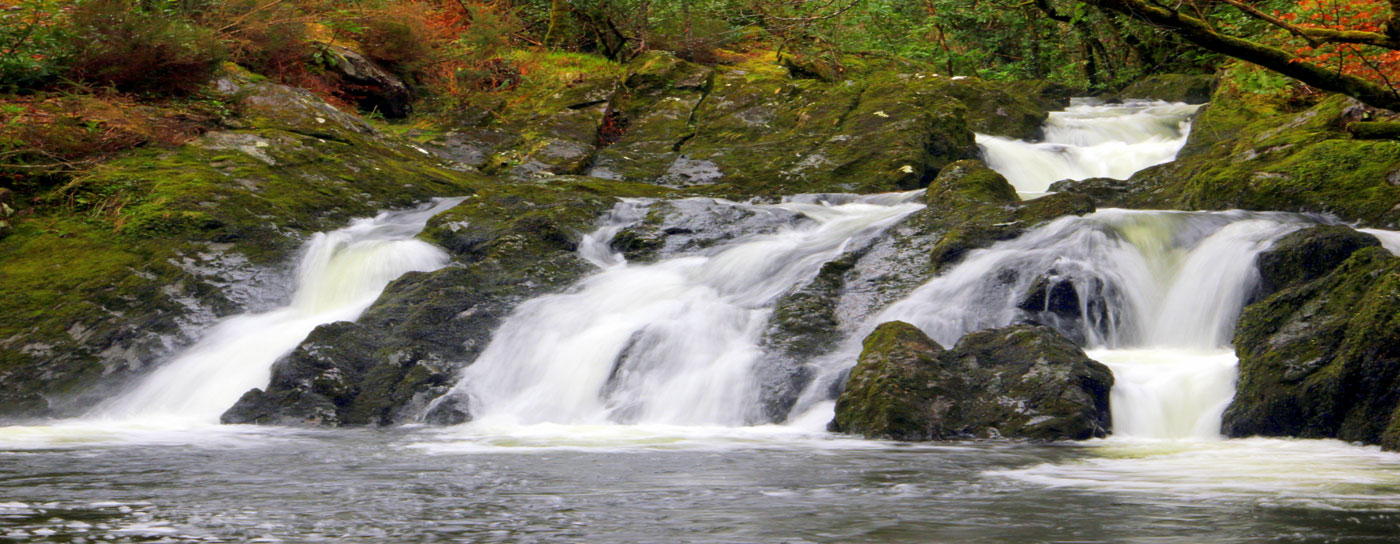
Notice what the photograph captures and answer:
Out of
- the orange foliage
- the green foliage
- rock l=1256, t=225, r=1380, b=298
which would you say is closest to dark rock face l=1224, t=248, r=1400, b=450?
rock l=1256, t=225, r=1380, b=298

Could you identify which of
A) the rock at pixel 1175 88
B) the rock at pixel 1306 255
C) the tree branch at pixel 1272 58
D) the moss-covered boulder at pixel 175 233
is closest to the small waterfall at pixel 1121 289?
the rock at pixel 1306 255

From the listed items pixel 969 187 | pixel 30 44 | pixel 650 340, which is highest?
pixel 30 44

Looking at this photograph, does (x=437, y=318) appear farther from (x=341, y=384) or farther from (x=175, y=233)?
(x=175, y=233)

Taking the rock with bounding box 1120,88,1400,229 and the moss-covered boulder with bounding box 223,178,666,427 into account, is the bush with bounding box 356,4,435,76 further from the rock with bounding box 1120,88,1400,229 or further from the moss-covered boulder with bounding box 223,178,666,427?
the rock with bounding box 1120,88,1400,229

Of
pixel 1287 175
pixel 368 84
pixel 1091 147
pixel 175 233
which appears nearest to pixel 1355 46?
pixel 1287 175

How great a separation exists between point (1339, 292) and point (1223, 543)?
14.7ft

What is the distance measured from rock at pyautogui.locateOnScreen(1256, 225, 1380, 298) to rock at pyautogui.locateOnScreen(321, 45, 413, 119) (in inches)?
509

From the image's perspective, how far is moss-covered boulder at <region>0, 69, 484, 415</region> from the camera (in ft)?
30.7

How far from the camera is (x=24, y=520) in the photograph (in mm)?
4148

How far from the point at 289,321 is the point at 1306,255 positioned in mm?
8905

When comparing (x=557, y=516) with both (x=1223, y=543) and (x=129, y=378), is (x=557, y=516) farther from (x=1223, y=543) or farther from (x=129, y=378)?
(x=129, y=378)

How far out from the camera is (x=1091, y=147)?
16250 millimetres

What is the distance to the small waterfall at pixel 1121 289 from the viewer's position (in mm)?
8609

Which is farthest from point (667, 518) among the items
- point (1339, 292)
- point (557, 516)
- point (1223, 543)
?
point (1339, 292)
